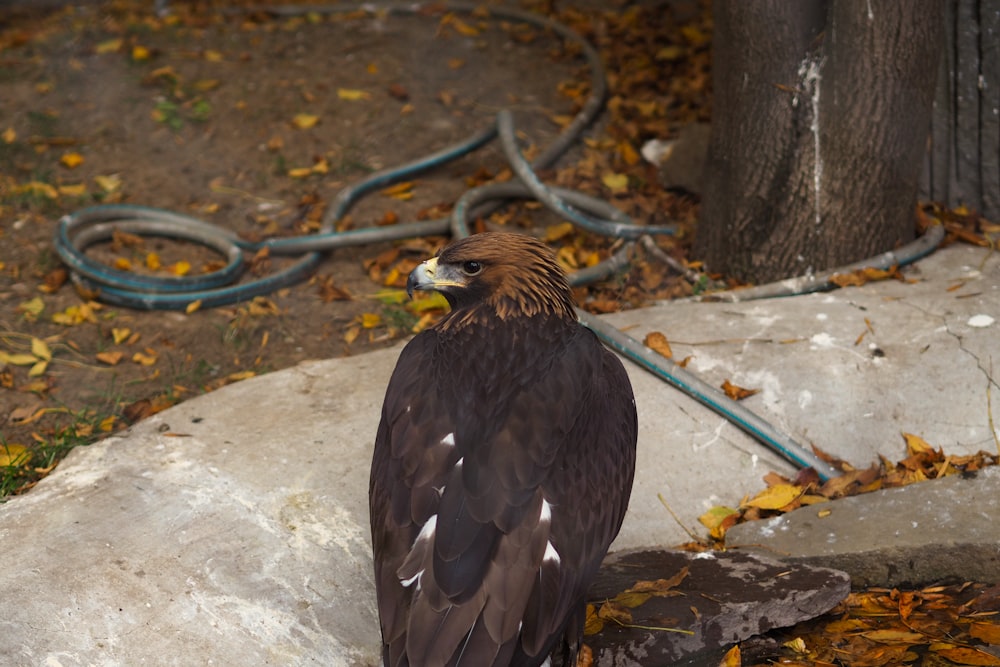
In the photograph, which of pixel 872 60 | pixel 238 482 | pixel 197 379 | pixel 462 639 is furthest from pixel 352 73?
pixel 462 639

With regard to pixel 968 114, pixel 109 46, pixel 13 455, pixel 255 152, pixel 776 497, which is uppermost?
pixel 968 114

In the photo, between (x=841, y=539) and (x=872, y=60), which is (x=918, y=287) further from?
(x=841, y=539)

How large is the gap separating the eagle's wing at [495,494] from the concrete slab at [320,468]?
589 mm

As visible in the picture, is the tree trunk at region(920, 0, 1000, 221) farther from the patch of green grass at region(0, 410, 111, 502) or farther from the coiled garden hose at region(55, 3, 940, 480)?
the patch of green grass at region(0, 410, 111, 502)

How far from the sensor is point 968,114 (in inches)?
240

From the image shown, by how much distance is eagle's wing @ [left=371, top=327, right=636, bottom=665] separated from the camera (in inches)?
125

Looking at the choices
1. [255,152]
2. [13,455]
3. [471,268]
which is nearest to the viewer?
[471,268]

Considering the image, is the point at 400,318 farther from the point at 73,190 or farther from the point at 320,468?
the point at 73,190

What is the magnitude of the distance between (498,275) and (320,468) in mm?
1142

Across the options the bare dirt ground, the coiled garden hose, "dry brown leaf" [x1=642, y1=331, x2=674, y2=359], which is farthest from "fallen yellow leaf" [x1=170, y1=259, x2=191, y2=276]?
"dry brown leaf" [x1=642, y1=331, x2=674, y2=359]

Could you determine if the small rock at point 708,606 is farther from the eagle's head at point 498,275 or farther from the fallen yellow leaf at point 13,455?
the fallen yellow leaf at point 13,455

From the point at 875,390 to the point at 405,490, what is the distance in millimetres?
2435

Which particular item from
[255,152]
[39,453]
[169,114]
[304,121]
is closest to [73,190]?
[169,114]

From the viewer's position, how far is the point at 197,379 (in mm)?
5504
